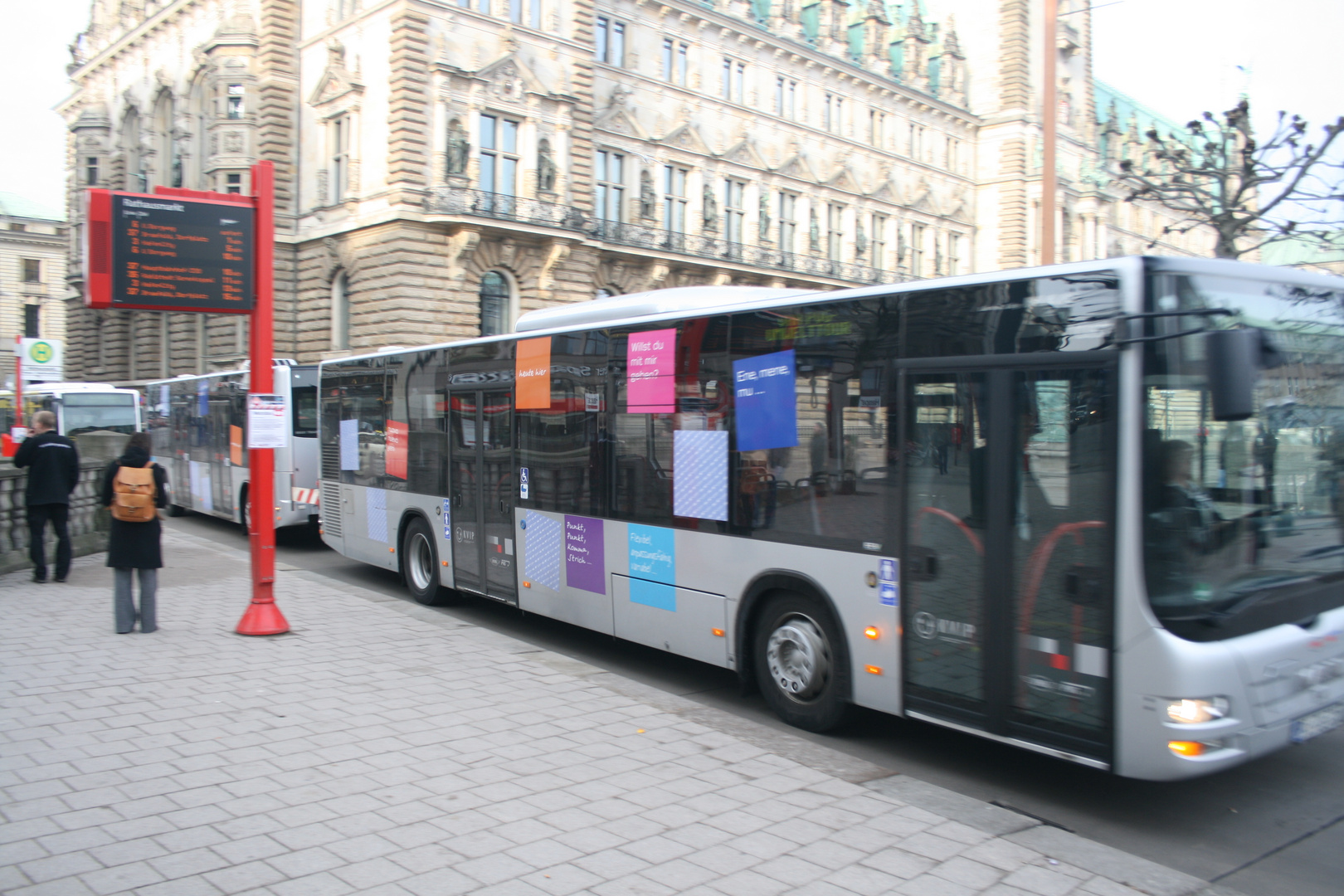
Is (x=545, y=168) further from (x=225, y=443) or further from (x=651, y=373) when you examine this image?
(x=651, y=373)

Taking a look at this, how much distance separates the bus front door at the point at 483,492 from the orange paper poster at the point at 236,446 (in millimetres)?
8762

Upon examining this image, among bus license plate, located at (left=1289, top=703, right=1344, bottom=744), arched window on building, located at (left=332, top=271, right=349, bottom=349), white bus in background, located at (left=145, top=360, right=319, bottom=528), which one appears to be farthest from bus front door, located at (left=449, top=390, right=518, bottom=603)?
arched window on building, located at (left=332, top=271, right=349, bottom=349)

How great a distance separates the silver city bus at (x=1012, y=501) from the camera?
4727 millimetres

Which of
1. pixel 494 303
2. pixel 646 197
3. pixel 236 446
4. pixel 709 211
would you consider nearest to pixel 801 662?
pixel 236 446

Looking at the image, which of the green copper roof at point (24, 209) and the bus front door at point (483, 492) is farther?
the green copper roof at point (24, 209)

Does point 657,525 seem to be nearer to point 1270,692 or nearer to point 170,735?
point 170,735

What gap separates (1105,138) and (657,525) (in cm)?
7384

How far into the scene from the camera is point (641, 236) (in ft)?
126

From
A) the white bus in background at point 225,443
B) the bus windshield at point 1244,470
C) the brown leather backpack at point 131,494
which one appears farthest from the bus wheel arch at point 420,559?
the bus windshield at point 1244,470

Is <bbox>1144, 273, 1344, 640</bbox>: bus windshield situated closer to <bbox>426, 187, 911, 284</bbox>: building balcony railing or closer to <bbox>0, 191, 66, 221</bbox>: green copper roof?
<bbox>426, 187, 911, 284</bbox>: building balcony railing

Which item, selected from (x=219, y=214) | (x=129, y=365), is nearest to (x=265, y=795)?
(x=219, y=214)

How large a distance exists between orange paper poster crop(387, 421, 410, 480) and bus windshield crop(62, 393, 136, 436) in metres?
18.2

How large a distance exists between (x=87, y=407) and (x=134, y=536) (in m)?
21.8

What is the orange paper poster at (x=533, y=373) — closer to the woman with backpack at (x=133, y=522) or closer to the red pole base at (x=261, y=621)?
the red pole base at (x=261, y=621)
